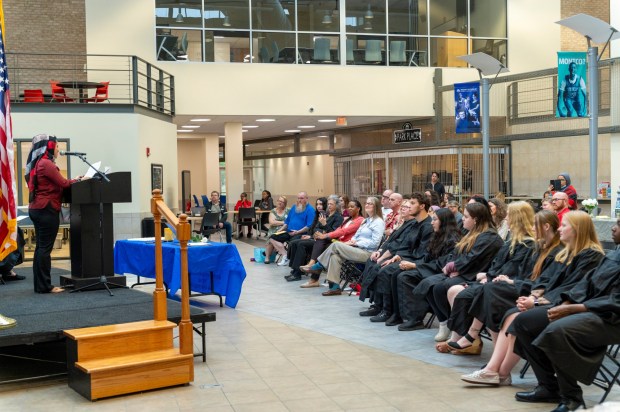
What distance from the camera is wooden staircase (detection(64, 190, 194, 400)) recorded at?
5688 millimetres

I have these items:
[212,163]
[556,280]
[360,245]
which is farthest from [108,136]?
[556,280]

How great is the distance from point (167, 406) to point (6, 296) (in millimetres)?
3377

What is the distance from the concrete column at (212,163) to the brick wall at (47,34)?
6261 millimetres

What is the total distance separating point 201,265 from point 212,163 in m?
17.4

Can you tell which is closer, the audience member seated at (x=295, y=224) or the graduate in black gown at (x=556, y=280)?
the graduate in black gown at (x=556, y=280)

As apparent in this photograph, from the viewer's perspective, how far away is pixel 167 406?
17.9 feet

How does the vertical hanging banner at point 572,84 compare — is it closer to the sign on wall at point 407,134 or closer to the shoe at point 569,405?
the shoe at point 569,405

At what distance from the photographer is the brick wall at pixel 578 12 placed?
23.0 meters

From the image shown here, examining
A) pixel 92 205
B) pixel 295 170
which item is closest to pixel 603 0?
pixel 295 170

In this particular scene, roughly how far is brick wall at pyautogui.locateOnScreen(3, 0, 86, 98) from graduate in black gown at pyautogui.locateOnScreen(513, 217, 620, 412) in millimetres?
17508

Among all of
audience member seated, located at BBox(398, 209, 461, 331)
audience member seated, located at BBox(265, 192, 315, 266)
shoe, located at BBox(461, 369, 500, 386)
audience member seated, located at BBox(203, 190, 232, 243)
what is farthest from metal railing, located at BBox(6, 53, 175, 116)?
shoe, located at BBox(461, 369, 500, 386)

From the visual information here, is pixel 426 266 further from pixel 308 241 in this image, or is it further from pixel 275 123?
pixel 275 123

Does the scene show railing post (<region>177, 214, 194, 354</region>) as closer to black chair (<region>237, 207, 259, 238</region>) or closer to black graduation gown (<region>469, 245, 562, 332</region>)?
black graduation gown (<region>469, 245, 562, 332</region>)

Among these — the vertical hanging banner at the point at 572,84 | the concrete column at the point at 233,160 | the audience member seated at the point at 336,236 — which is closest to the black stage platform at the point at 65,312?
the audience member seated at the point at 336,236
